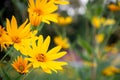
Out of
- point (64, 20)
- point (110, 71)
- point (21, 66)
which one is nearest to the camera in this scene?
point (21, 66)

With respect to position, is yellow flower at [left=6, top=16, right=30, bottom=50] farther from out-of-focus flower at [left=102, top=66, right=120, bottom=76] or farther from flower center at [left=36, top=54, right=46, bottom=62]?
out-of-focus flower at [left=102, top=66, right=120, bottom=76]

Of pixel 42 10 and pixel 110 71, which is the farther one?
pixel 110 71

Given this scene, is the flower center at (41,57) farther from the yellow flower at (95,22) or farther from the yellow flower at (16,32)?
the yellow flower at (95,22)

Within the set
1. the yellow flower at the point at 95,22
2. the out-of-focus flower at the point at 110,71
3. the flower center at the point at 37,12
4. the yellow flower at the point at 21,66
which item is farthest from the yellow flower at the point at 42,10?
the out-of-focus flower at the point at 110,71

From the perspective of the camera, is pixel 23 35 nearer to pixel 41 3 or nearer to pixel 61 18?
pixel 41 3

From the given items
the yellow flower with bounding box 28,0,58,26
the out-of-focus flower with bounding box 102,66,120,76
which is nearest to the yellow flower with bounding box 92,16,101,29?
the out-of-focus flower with bounding box 102,66,120,76

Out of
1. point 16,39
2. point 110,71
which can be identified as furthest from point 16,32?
point 110,71

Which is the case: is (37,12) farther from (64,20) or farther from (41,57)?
(64,20)

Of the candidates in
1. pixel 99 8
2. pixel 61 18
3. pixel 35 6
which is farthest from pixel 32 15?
pixel 61 18
